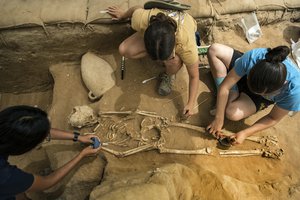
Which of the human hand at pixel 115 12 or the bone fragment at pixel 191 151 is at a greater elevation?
the human hand at pixel 115 12

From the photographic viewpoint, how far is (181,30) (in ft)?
8.16

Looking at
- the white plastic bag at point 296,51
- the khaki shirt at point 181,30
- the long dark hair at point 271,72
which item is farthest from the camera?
the white plastic bag at point 296,51

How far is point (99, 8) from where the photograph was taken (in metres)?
3.06

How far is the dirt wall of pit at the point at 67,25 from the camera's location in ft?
9.89

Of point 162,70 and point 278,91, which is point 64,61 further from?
point 278,91

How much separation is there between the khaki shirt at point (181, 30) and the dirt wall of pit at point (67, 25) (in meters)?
0.53

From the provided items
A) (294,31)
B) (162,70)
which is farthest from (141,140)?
(294,31)

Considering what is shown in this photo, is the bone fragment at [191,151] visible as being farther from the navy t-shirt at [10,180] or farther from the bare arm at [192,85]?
the navy t-shirt at [10,180]

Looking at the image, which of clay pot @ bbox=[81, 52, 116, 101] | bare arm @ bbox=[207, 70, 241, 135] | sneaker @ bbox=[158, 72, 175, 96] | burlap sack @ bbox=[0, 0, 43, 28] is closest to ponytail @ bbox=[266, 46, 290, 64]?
bare arm @ bbox=[207, 70, 241, 135]

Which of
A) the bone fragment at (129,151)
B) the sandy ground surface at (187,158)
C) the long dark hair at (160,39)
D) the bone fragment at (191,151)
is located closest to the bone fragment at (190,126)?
the sandy ground surface at (187,158)

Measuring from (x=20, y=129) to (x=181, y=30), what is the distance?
1.45 m

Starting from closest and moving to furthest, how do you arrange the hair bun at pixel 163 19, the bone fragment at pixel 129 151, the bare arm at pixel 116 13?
1. the hair bun at pixel 163 19
2. the bone fragment at pixel 129 151
3. the bare arm at pixel 116 13

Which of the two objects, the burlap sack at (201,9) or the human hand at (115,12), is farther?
the burlap sack at (201,9)

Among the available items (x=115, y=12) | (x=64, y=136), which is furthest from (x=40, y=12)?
(x=64, y=136)
